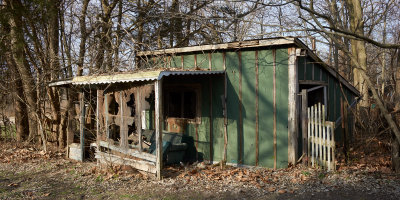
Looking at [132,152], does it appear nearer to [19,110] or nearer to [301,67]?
[301,67]

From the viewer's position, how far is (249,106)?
8.58m

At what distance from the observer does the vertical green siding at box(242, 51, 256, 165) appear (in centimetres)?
852

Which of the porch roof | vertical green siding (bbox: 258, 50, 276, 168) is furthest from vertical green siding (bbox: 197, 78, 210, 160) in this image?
vertical green siding (bbox: 258, 50, 276, 168)

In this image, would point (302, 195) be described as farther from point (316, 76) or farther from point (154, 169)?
point (316, 76)

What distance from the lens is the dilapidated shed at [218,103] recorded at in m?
7.91

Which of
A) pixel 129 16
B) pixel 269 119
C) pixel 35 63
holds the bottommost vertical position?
pixel 269 119

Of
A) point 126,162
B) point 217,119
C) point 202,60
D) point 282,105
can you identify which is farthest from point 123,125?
point 282,105

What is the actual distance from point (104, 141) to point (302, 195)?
5547mm

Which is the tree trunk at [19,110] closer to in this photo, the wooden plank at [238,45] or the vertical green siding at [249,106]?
the wooden plank at [238,45]

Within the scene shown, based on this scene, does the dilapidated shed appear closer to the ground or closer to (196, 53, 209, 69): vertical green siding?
(196, 53, 209, 69): vertical green siding

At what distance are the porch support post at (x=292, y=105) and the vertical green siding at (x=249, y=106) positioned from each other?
3.13ft

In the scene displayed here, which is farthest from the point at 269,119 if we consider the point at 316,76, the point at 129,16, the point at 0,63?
the point at 0,63

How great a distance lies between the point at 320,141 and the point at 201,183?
2916 millimetres

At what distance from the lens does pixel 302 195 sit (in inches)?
237
